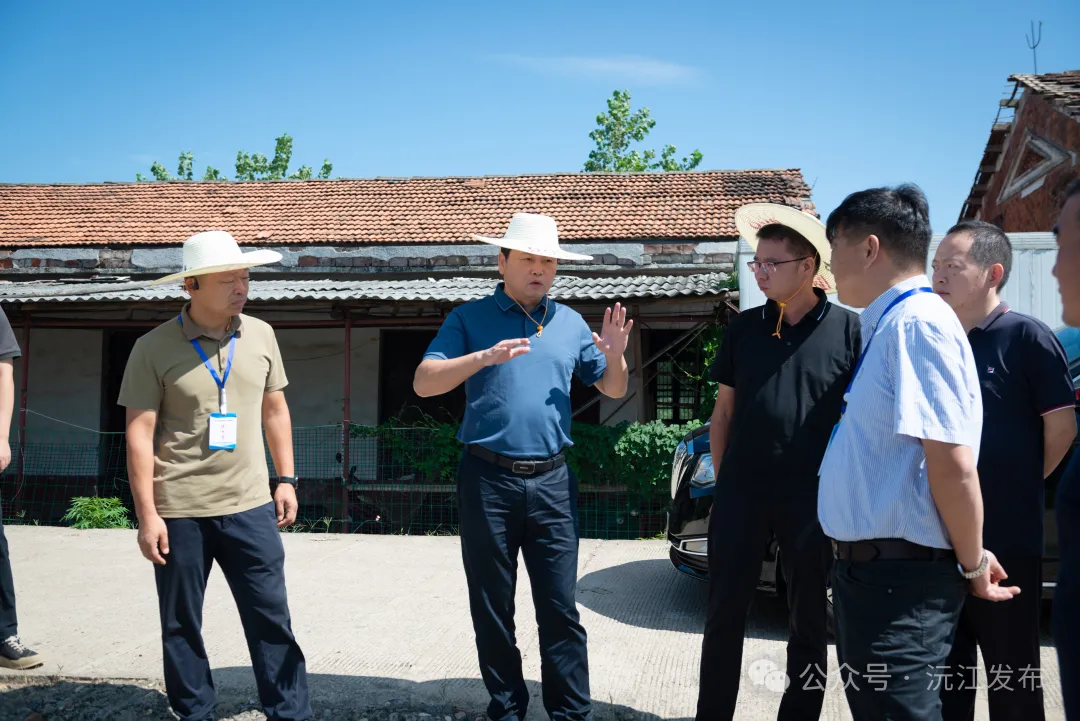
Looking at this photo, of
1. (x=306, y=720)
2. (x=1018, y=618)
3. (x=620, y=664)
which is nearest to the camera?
(x=1018, y=618)

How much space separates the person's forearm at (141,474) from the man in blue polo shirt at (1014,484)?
9.06ft

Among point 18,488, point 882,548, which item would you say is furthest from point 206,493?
point 18,488

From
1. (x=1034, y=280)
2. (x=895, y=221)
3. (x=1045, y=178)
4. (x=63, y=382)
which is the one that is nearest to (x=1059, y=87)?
(x=1045, y=178)

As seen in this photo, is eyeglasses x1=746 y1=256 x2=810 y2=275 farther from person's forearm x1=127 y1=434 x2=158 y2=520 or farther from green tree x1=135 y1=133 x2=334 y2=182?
green tree x1=135 y1=133 x2=334 y2=182

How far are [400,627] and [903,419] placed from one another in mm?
3452

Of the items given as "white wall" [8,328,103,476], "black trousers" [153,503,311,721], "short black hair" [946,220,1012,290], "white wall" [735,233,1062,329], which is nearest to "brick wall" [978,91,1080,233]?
"white wall" [735,233,1062,329]

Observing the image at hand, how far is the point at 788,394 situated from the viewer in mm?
3043

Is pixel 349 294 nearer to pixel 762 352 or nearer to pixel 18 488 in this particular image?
pixel 18 488

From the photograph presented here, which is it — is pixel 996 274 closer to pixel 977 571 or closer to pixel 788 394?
pixel 788 394

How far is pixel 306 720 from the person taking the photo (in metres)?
3.19

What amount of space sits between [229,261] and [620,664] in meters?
2.53

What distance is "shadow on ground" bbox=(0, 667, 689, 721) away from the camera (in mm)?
3510

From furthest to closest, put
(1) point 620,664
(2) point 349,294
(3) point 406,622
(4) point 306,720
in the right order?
1. (2) point 349,294
2. (3) point 406,622
3. (1) point 620,664
4. (4) point 306,720

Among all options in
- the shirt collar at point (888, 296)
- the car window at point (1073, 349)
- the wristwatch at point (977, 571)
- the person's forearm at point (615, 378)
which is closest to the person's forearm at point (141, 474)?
the person's forearm at point (615, 378)
